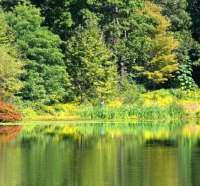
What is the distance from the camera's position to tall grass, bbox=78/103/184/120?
5256 cm

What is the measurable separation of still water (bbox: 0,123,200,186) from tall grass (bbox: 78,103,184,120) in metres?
7.37

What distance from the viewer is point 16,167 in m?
25.7

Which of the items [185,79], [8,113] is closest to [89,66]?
[8,113]

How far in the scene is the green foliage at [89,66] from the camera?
5628 centimetres

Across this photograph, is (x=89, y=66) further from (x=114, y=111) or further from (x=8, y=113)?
(x=8, y=113)

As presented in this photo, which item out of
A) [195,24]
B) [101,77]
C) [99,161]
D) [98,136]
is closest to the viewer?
[99,161]

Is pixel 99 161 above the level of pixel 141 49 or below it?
below

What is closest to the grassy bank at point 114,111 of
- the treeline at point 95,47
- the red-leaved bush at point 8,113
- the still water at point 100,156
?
the treeline at point 95,47

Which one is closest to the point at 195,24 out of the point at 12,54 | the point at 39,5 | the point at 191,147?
the point at 39,5

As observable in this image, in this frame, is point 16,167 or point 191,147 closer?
point 16,167

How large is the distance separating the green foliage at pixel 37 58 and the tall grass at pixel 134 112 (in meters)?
3.72

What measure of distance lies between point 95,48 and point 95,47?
82 mm

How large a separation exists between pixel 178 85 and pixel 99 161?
41792 millimetres

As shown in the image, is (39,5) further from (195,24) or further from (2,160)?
(2,160)
